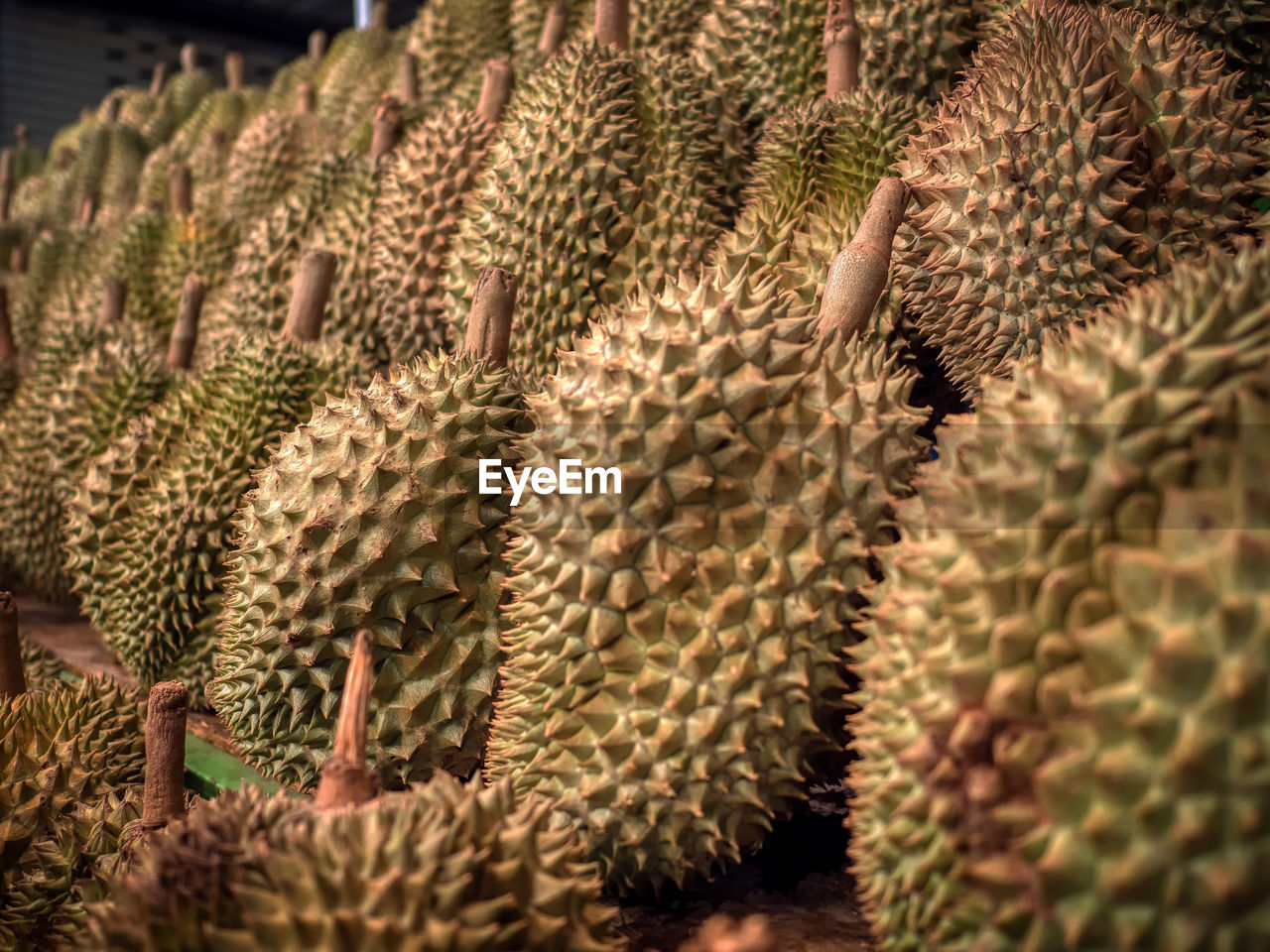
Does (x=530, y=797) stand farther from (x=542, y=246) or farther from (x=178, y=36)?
(x=178, y=36)

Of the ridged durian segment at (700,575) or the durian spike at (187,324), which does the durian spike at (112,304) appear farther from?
the ridged durian segment at (700,575)

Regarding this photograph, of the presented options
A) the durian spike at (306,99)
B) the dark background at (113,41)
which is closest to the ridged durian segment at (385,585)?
the durian spike at (306,99)

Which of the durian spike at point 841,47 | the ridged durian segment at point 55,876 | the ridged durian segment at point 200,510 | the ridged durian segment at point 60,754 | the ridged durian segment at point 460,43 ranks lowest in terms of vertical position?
the ridged durian segment at point 55,876

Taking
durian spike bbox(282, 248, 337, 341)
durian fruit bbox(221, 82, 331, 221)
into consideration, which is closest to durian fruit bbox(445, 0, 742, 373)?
durian spike bbox(282, 248, 337, 341)

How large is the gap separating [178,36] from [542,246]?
11.3 meters

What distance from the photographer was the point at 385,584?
178 centimetres

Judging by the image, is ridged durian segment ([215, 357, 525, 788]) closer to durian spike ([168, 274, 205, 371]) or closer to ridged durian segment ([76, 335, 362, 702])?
ridged durian segment ([76, 335, 362, 702])

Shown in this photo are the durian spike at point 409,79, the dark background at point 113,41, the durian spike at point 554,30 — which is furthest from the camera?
the dark background at point 113,41

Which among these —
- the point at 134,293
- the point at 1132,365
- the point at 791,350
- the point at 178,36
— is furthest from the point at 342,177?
the point at 178,36

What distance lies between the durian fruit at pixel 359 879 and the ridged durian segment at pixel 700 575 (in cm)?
21

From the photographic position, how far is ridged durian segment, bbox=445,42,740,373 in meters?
2.29

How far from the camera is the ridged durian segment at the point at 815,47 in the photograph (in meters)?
2.26

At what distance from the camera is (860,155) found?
6.84ft

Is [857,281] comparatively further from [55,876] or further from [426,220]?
[55,876]
